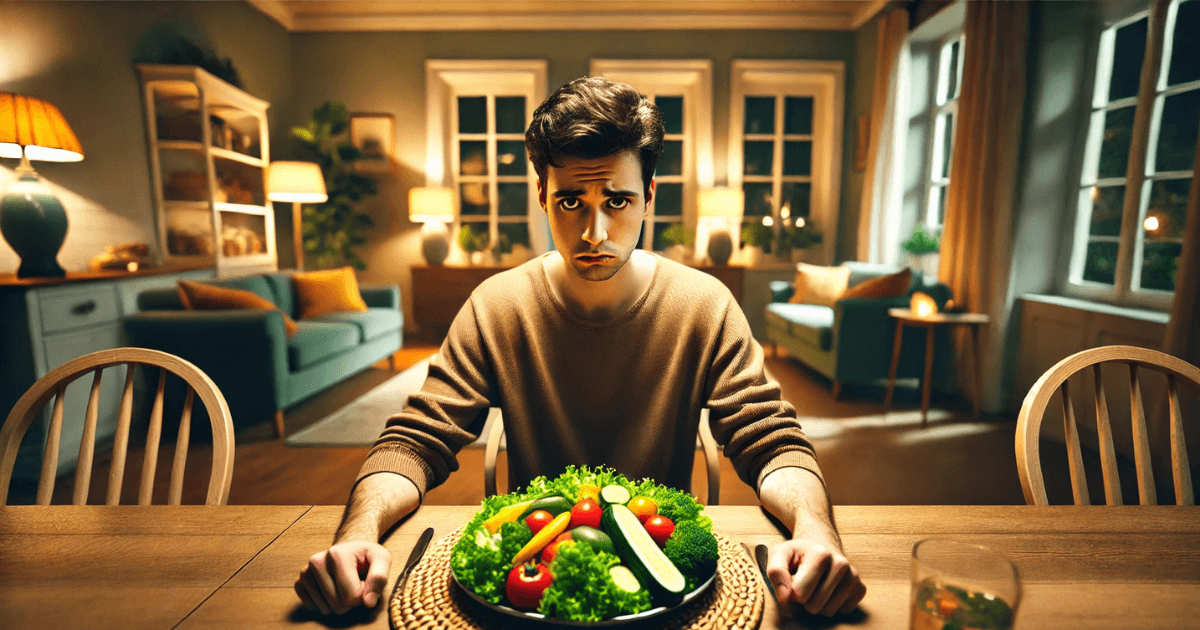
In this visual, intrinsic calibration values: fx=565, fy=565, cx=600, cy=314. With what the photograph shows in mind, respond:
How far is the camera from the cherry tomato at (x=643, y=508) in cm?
55

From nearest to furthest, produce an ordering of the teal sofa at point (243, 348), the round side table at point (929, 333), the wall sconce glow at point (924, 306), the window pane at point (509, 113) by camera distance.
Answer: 1. the teal sofa at point (243, 348)
2. the round side table at point (929, 333)
3. the wall sconce glow at point (924, 306)
4. the window pane at point (509, 113)

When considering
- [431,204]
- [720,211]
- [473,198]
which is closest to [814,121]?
[720,211]

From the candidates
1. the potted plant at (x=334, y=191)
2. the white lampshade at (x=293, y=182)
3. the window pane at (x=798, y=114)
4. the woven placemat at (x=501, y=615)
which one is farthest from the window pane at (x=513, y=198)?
the woven placemat at (x=501, y=615)

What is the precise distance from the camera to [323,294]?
3965 mm

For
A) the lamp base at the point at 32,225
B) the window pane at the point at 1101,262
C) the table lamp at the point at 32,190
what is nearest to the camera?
the table lamp at the point at 32,190

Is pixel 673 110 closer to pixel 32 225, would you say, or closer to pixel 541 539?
pixel 32 225

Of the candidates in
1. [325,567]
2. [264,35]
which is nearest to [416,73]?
[264,35]

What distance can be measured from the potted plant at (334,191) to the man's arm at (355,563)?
15.7 ft

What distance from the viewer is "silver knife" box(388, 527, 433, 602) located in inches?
22.6

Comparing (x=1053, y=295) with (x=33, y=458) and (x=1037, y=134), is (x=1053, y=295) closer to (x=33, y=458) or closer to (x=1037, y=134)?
(x=1037, y=134)

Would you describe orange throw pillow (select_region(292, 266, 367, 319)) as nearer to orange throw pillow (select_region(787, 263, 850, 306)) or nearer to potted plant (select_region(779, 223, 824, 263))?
orange throw pillow (select_region(787, 263, 850, 306))

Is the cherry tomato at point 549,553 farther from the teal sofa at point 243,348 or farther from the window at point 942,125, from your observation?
the window at point 942,125

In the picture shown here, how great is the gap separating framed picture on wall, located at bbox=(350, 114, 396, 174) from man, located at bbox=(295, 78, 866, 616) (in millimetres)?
4759

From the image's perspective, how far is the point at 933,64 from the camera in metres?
4.35
